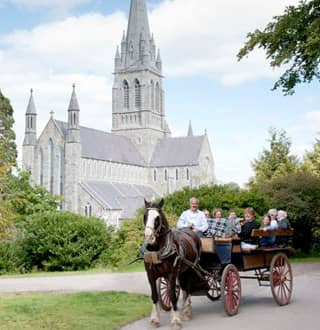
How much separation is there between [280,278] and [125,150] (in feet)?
278

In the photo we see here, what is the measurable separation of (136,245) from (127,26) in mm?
85064

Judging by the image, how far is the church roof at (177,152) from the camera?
97.2 meters

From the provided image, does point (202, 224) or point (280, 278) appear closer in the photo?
point (202, 224)

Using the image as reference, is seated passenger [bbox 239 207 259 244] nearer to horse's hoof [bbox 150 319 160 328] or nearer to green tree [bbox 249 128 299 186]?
horse's hoof [bbox 150 319 160 328]

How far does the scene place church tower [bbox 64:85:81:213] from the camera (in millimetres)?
80562

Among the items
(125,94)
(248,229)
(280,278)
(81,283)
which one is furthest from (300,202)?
(125,94)

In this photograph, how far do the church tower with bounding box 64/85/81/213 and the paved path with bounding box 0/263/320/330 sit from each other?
202 feet

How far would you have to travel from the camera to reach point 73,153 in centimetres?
8212

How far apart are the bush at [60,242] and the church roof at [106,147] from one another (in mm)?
59997

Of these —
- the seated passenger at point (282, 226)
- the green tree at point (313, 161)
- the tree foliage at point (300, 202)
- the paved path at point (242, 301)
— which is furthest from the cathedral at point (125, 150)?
the seated passenger at point (282, 226)

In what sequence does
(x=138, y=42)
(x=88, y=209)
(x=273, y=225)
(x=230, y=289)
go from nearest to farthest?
1. (x=230, y=289)
2. (x=273, y=225)
3. (x=88, y=209)
4. (x=138, y=42)

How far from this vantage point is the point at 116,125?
103 m

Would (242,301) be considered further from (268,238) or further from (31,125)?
(31,125)

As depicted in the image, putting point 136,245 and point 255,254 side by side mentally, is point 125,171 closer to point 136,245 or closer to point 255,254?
point 136,245
